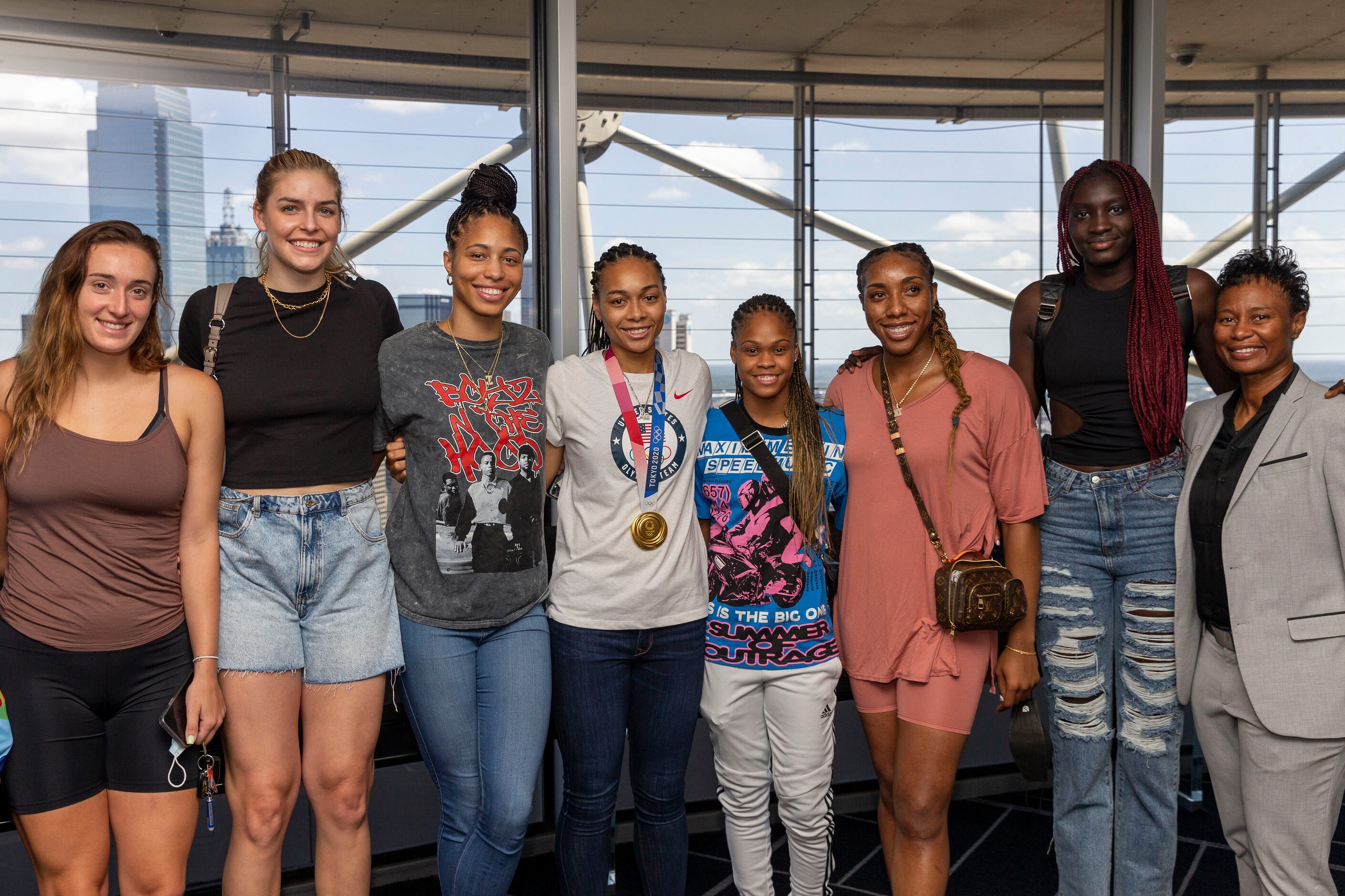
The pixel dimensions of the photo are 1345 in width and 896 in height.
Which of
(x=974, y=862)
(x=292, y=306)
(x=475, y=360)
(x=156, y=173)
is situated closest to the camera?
(x=292, y=306)

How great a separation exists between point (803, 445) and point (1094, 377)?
29.5 inches

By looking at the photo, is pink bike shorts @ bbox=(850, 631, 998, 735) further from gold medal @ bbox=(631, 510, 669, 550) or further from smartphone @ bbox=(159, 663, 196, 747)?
smartphone @ bbox=(159, 663, 196, 747)

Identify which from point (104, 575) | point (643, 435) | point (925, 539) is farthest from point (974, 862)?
point (104, 575)

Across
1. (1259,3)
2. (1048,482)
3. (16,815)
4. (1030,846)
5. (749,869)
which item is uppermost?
(1259,3)

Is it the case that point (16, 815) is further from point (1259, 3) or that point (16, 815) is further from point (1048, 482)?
point (1259, 3)

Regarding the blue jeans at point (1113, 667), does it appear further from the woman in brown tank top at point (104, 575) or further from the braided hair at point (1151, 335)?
the woman in brown tank top at point (104, 575)

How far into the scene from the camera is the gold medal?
2277 millimetres

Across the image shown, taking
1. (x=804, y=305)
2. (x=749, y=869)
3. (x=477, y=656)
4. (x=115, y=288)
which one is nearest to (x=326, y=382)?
(x=115, y=288)

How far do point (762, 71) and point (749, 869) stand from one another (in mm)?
2623

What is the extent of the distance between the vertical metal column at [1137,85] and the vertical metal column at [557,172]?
1.90 meters

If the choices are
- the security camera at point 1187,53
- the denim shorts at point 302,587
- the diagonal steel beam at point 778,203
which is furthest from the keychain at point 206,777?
the security camera at point 1187,53

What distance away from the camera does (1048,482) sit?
8.29ft

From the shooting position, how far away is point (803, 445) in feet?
7.87

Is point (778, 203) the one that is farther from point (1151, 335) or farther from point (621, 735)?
point (621, 735)
